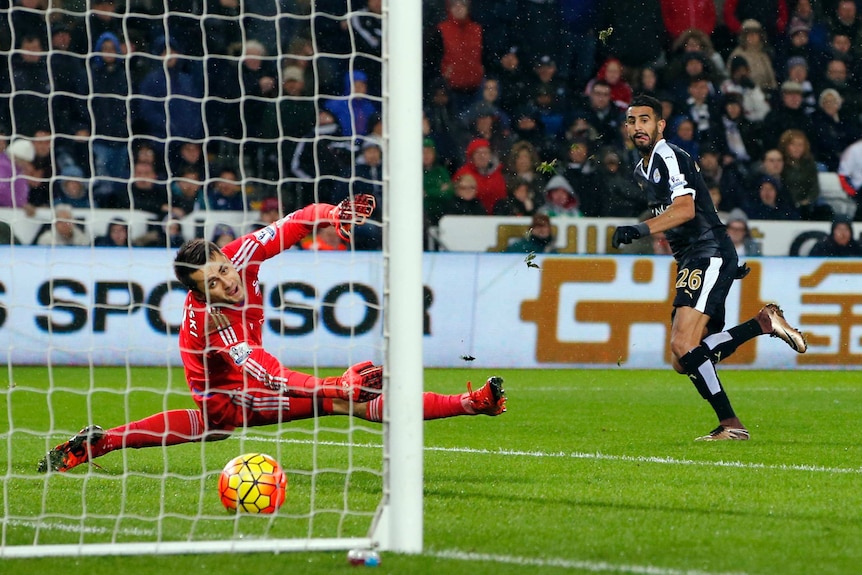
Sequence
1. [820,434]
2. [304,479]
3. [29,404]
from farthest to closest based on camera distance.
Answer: [29,404]
[820,434]
[304,479]

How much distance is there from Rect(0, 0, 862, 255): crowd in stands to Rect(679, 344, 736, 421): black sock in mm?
5167

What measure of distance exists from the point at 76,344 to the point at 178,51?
340 centimetres

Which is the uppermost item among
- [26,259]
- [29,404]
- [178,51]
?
[178,51]

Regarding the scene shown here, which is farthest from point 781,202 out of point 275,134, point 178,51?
point 178,51

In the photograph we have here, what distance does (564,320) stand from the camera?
40.5 ft

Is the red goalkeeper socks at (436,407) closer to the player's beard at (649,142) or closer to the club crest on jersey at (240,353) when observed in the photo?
the club crest on jersey at (240,353)

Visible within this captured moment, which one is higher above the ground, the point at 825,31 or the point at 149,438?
the point at 825,31

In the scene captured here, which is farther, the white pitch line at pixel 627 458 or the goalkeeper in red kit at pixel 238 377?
the white pitch line at pixel 627 458

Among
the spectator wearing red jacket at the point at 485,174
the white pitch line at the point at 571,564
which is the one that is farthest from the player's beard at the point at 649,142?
the spectator wearing red jacket at the point at 485,174

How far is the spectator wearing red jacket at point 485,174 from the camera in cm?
1344

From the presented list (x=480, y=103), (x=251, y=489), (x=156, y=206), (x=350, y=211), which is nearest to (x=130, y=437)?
(x=251, y=489)

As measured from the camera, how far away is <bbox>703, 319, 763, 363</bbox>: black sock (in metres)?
7.95

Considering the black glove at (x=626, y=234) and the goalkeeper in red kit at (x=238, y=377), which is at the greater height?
the black glove at (x=626, y=234)

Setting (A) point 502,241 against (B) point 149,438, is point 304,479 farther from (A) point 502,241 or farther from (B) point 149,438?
(A) point 502,241
